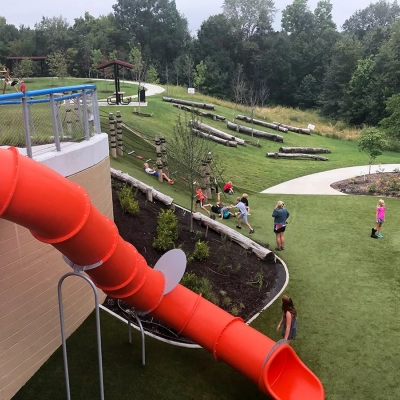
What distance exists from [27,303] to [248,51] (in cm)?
6241

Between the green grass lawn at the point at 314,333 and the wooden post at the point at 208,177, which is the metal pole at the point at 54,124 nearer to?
the green grass lawn at the point at 314,333

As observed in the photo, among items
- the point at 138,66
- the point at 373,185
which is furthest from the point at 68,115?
the point at 138,66

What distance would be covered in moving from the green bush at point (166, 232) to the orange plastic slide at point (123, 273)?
3.41m

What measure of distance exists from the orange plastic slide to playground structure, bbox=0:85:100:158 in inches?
69.1

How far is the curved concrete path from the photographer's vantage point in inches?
730

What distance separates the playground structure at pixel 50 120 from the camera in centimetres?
645

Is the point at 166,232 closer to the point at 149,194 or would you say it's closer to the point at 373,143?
the point at 149,194

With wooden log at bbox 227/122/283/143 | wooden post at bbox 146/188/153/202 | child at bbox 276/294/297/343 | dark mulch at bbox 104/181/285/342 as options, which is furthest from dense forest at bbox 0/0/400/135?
child at bbox 276/294/297/343

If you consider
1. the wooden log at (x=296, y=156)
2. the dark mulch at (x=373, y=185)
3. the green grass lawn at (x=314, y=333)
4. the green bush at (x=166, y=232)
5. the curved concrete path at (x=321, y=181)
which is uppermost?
the green bush at (x=166, y=232)

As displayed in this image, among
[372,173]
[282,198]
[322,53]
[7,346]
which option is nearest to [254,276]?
[7,346]

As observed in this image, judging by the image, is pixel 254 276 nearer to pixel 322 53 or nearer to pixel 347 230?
pixel 347 230

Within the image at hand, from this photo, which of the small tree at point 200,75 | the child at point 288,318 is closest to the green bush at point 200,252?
the child at point 288,318

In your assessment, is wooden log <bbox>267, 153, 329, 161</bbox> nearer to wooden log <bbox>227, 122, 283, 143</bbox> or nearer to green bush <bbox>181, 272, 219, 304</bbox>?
wooden log <bbox>227, 122, 283, 143</bbox>

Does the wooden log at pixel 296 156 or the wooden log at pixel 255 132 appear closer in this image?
the wooden log at pixel 296 156
